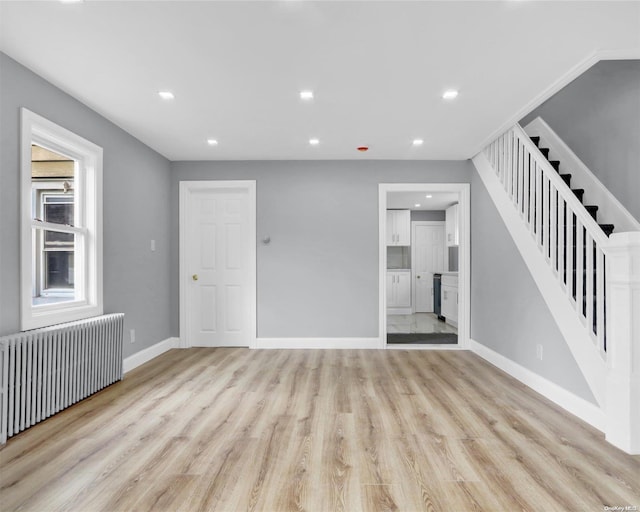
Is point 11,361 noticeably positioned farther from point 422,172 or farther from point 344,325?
point 422,172

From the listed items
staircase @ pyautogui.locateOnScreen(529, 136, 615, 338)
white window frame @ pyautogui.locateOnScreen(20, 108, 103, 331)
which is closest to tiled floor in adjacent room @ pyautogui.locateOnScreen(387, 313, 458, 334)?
staircase @ pyautogui.locateOnScreen(529, 136, 615, 338)

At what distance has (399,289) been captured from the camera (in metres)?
8.44

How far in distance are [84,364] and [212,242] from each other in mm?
2353

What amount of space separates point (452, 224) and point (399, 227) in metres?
1.17

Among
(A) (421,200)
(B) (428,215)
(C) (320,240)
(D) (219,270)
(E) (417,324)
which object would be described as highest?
(A) (421,200)

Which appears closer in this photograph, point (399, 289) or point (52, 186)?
point (52, 186)

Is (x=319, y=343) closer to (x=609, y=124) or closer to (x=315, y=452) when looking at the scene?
(x=315, y=452)

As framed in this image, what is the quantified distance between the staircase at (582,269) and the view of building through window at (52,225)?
4.19 meters

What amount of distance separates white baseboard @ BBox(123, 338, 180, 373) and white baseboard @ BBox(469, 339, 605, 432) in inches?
160

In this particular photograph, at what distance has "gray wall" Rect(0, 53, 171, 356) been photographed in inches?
96.0

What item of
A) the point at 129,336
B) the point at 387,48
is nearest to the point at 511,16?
the point at 387,48

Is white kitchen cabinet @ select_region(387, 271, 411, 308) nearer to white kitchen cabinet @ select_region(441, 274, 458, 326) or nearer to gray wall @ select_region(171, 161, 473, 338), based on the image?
white kitchen cabinet @ select_region(441, 274, 458, 326)

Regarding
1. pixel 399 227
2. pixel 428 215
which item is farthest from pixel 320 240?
pixel 428 215

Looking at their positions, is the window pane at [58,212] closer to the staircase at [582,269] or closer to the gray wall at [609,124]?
the staircase at [582,269]
